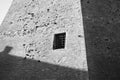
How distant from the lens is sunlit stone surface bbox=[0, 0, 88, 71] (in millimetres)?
4417

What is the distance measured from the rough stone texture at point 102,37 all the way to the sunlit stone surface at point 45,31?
1.08ft

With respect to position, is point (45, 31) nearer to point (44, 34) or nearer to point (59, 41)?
point (44, 34)

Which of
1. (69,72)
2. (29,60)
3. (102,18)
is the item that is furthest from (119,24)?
(29,60)

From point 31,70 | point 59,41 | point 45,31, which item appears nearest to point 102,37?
point 59,41

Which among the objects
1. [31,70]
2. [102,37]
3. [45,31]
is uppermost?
[45,31]

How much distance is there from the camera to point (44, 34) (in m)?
5.47

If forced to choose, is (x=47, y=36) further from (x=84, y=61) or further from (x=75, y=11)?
(x=84, y=61)

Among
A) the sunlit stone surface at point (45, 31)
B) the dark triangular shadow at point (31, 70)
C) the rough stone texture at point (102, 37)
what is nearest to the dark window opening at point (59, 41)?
the sunlit stone surface at point (45, 31)

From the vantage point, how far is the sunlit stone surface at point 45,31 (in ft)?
14.5

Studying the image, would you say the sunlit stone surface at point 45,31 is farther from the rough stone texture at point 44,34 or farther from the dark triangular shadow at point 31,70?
the dark triangular shadow at point 31,70

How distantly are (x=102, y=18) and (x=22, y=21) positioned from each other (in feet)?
15.2

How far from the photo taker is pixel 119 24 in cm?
537

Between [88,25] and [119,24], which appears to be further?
[119,24]

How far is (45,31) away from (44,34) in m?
0.18
